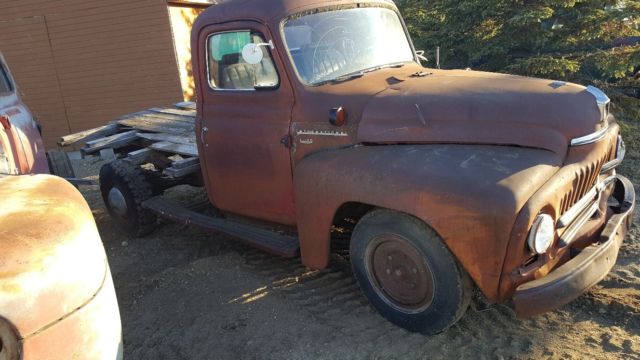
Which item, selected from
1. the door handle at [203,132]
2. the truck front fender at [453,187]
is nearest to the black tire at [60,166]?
the door handle at [203,132]

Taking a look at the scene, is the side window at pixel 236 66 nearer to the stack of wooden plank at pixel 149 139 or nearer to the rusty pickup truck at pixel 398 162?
the rusty pickup truck at pixel 398 162

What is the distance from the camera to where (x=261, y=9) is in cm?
369

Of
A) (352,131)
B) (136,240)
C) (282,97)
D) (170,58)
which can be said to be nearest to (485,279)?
(352,131)

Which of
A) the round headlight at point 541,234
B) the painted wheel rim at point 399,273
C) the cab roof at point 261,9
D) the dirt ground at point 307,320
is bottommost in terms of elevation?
the dirt ground at point 307,320

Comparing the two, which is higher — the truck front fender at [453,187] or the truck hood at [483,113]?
the truck hood at [483,113]

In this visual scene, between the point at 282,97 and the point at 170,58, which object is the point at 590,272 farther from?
the point at 170,58

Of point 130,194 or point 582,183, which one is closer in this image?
point 582,183

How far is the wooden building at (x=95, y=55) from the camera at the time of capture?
30.9 ft

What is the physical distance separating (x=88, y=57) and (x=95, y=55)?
0.52 ft

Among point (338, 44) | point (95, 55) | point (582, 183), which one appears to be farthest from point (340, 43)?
point (95, 55)

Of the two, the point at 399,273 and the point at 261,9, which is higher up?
the point at 261,9

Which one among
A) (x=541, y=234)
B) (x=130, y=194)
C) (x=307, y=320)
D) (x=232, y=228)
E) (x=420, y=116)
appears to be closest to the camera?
(x=541, y=234)

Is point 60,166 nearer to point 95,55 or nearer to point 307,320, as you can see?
point 307,320

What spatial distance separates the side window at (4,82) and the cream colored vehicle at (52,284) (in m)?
3.56
